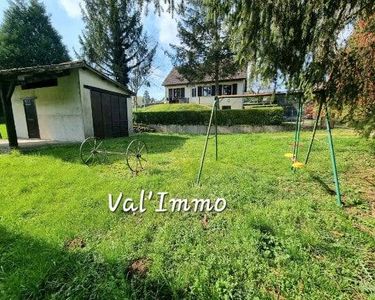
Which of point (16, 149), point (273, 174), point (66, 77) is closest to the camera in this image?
point (273, 174)

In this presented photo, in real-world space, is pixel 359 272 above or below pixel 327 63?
below

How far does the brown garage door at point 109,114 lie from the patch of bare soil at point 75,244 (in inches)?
358

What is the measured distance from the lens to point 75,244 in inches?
119

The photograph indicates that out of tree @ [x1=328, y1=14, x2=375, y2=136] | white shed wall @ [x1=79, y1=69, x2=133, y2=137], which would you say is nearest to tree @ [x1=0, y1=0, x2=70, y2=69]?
white shed wall @ [x1=79, y1=69, x2=133, y2=137]

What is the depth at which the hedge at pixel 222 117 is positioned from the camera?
15.5 meters

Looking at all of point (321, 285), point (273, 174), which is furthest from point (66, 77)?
point (321, 285)

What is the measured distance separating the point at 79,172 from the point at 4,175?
1684mm

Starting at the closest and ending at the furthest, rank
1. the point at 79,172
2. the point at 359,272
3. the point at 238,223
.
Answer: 1. the point at 359,272
2. the point at 238,223
3. the point at 79,172

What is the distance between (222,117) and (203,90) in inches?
421

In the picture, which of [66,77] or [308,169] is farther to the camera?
[66,77]

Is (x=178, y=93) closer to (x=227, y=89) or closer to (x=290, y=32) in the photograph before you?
(x=227, y=89)

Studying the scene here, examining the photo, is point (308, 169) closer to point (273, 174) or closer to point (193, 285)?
point (273, 174)

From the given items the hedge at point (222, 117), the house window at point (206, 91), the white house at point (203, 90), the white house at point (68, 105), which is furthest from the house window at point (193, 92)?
the white house at point (68, 105)

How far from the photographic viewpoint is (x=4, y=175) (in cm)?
567
